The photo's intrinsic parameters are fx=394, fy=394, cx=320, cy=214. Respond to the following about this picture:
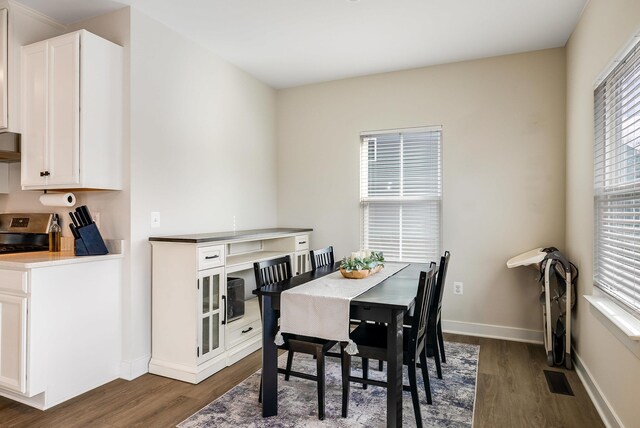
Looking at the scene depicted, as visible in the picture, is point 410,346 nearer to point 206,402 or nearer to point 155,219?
point 206,402

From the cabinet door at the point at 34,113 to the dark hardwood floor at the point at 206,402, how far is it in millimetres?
1551

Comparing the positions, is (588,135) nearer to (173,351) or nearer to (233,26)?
(233,26)

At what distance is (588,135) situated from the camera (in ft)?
9.25

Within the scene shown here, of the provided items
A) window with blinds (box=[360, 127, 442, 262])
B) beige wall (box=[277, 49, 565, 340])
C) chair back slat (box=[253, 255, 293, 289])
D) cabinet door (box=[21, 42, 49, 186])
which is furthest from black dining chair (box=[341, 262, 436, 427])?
cabinet door (box=[21, 42, 49, 186])

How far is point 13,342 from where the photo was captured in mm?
2420

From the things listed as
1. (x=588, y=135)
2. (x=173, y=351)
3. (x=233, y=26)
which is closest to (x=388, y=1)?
(x=233, y=26)

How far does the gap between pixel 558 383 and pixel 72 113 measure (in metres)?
3.90

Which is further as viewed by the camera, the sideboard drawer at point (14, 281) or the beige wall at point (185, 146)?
the beige wall at point (185, 146)

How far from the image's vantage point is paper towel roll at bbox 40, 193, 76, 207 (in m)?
2.87

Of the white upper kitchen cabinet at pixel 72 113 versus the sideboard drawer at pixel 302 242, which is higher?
the white upper kitchen cabinet at pixel 72 113

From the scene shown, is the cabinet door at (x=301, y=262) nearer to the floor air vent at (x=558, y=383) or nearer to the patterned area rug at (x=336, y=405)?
the patterned area rug at (x=336, y=405)

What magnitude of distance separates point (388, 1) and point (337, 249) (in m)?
2.59

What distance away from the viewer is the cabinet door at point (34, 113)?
9.29 feet

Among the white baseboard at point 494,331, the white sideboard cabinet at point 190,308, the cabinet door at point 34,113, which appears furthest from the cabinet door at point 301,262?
the cabinet door at point 34,113
